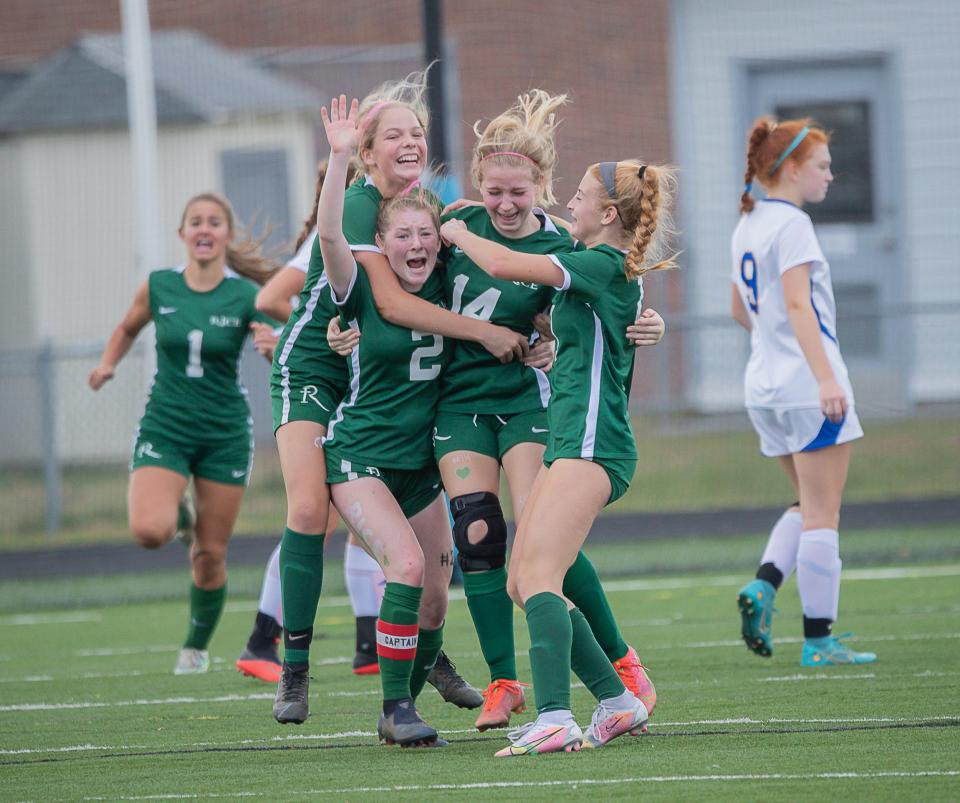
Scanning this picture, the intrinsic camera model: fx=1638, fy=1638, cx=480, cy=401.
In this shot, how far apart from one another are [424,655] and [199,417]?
2.51 m

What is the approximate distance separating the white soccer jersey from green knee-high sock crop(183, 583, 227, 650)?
8.48 feet

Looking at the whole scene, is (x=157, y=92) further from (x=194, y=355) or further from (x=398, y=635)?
(x=398, y=635)

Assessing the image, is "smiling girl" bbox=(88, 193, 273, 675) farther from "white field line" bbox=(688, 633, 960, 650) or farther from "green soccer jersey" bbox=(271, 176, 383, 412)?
"white field line" bbox=(688, 633, 960, 650)

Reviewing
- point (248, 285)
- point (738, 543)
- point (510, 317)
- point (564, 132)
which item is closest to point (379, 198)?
point (510, 317)

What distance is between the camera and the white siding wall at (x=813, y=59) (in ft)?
53.3

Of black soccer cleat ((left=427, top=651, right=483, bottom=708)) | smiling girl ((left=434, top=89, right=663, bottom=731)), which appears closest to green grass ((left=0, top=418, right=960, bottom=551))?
black soccer cleat ((left=427, top=651, right=483, bottom=708))

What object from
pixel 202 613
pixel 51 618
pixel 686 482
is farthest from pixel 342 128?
pixel 686 482

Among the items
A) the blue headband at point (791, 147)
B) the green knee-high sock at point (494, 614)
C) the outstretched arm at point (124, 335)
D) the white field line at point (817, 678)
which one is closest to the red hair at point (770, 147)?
the blue headband at point (791, 147)

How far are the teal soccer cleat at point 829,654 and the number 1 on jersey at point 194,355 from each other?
9.97 ft

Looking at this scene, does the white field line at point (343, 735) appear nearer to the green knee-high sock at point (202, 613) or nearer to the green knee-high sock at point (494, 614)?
the green knee-high sock at point (494, 614)

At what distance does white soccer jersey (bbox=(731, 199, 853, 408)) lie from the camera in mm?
6531

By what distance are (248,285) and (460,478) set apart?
297cm

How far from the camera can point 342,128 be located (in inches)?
201

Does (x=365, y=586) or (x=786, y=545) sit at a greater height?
(x=786, y=545)
